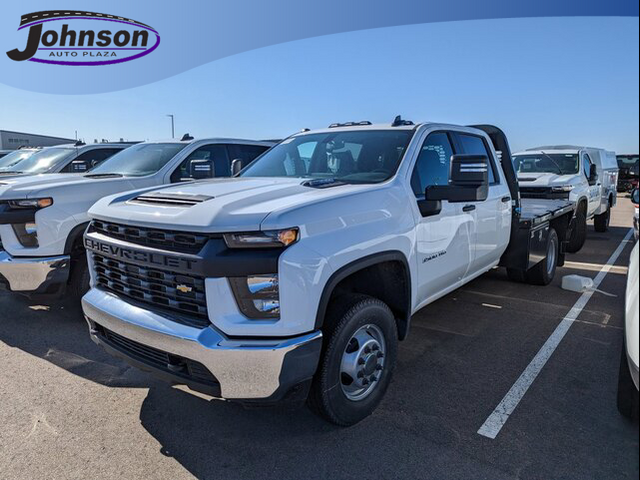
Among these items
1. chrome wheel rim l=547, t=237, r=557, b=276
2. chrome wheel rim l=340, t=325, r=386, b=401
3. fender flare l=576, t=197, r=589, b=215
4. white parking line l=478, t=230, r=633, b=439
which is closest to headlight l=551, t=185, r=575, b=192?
fender flare l=576, t=197, r=589, b=215

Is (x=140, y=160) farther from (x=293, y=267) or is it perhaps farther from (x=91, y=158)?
(x=293, y=267)

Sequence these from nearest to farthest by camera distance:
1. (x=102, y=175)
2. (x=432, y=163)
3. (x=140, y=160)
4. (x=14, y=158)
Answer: (x=432, y=163)
(x=102, y=175)
(x=140, y=160)
(x=14, y=158)

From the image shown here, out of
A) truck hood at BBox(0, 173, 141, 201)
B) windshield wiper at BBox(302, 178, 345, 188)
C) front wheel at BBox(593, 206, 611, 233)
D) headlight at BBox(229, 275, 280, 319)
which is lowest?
front wheel at BBox(593, 206, 611, 233)

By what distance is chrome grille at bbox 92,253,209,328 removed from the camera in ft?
8.18

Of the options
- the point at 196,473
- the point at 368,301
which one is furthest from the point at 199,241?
the point at 196,473

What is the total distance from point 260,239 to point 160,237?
642 millimetres

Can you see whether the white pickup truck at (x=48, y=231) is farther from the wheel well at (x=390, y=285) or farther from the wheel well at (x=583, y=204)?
the wheel well at (x=583, y=204)

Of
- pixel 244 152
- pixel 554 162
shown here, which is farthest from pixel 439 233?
pixel 554 162

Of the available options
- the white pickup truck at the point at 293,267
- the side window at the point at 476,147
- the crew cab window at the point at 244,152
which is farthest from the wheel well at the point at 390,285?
the crew cab window at the point at 244,152

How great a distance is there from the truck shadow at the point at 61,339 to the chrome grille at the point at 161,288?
1.03 m

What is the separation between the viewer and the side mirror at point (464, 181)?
323cm

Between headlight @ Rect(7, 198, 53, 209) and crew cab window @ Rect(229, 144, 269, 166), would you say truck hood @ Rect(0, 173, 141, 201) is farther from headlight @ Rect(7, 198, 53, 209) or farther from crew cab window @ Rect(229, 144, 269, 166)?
crew cab window @ Rect(229, 144, 269, 166)

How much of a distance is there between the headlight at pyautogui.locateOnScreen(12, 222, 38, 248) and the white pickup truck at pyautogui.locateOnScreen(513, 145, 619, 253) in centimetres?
735

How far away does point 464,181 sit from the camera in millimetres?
3275
